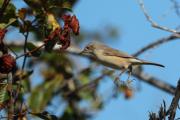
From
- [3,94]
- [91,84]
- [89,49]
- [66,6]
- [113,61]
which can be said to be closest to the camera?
[3,94]

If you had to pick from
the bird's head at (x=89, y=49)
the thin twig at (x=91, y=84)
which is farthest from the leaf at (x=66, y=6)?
the thin twig at (x=91, y=84)

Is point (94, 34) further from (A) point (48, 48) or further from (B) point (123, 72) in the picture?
(A) point (48, 48)

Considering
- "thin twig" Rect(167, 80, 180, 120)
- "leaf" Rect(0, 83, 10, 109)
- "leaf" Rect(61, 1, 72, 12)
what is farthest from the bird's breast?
"thin twig" Rect(167, 80, 180, 120)

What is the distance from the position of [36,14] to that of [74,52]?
3005 mm

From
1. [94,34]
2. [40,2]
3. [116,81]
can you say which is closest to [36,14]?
[40,2]

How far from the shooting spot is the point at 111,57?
17.4 ft

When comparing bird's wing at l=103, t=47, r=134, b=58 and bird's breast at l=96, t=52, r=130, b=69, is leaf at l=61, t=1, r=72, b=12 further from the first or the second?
bird's wing at l=103, t=47, r=134, b=58

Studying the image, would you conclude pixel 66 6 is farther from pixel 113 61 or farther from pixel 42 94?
pixel 42 94

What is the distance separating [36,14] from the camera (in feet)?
10.8

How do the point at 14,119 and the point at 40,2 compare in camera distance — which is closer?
the point at 14,119

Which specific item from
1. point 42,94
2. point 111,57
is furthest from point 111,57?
point 42,94

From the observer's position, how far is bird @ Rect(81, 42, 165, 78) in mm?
5016

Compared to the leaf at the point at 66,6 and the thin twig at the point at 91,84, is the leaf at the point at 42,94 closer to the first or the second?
the thin twig at the point at 91,84

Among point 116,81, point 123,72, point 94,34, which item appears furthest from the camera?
point 94,34
